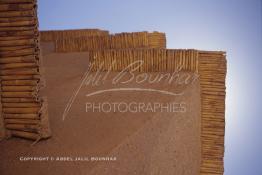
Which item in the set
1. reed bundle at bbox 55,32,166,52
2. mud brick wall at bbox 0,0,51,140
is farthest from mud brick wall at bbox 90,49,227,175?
mud brick wall at bbox 0,0,51,140

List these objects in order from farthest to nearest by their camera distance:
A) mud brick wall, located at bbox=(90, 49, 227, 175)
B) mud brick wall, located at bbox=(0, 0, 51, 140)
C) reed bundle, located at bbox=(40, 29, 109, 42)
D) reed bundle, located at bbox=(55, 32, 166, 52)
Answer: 1. reed bundle, located at bbox=(40, 29, 109, 42)
2. reed bundle, located at bbox=(55, 32, 166, 52)
3. mud brick wall, located at bbox=(90, 49, 227, 175)
4. mud brick wall, located at bbox=(0, 0, 51, 140)

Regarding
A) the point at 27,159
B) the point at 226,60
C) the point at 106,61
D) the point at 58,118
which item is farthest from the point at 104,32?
the point at 27,159

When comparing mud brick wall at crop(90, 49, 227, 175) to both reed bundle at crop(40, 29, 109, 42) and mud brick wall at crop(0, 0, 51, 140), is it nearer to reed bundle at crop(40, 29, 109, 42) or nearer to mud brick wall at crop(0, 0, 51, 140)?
mud brick wall at crop(0, 0, 51, 140)

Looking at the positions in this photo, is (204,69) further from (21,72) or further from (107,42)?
(107,42)

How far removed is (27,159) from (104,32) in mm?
13856

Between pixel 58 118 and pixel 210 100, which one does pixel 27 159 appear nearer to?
pixel 58 118

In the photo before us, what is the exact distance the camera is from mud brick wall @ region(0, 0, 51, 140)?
293cm

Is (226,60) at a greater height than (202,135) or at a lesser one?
greater

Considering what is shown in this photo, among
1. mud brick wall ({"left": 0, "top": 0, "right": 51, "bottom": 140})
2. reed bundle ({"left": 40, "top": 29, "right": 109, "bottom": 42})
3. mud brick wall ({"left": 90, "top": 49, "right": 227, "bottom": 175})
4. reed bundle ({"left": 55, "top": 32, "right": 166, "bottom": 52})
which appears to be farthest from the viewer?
reed bundle ({"left": 40, "top": 29, "right": 109, "bottom": 42})

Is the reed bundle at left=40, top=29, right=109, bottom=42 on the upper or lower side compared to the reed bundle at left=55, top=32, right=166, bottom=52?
upper

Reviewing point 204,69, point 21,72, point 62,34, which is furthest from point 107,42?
point 21,72

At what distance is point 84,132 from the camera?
3.19m

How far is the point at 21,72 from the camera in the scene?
9.85 feet

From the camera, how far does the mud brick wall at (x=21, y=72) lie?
9.61 feet
